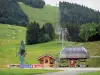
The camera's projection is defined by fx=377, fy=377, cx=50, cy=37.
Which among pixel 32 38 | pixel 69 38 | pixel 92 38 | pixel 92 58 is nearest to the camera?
pixel 92 58

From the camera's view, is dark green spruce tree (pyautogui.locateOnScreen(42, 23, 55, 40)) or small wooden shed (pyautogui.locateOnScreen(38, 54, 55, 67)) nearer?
small wooden shed (pyautogui.locateOnScreen(38, 54, 55, 67))

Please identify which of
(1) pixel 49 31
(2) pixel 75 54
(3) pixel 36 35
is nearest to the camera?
(2) pixel 75 54

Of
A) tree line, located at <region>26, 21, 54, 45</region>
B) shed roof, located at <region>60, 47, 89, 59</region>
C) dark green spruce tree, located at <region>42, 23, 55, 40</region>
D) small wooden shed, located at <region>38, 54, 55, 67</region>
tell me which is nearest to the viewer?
shed roof, located at <region>60, 47, 89, 59</region>

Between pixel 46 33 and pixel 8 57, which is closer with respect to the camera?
pixel 8 57

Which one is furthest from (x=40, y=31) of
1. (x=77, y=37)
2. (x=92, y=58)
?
(x=92, y=58)

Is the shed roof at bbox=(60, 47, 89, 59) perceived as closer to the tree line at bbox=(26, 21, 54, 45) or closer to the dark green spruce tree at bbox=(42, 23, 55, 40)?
the tree line at bbox=(26, 21, 54, 45)

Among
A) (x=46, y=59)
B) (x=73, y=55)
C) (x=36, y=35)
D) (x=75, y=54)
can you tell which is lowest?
(x=36, y=35)

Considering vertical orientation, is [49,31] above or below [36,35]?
above

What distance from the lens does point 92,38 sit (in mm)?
147625

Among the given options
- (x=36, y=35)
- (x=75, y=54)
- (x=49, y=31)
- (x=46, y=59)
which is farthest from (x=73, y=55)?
(x=49, y=31)

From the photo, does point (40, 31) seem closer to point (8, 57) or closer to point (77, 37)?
point (77, 37)

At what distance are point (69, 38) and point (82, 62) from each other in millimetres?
90418

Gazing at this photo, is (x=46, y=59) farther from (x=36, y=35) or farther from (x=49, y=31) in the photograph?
(x=49, y=31)

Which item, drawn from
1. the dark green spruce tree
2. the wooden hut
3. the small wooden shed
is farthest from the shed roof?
the dark green spruce tree
